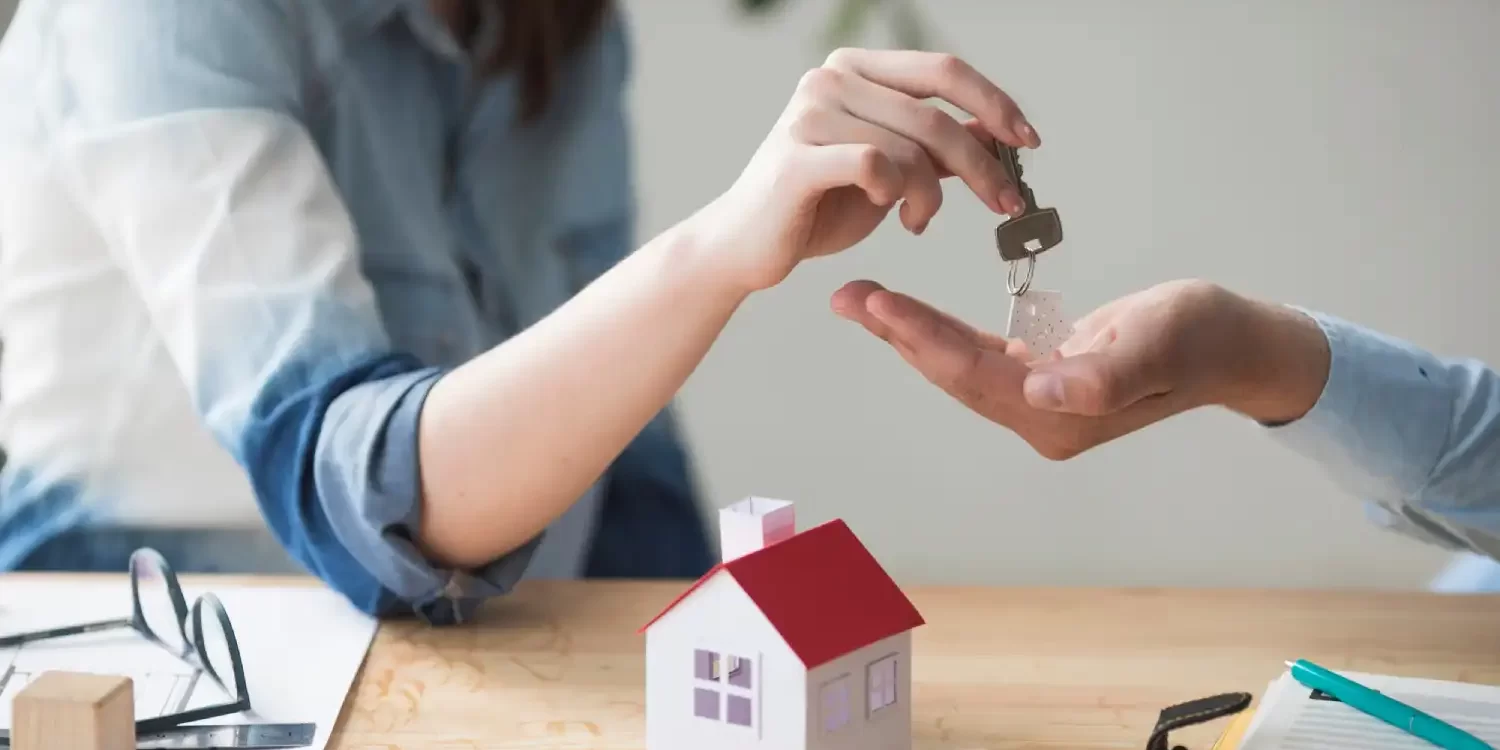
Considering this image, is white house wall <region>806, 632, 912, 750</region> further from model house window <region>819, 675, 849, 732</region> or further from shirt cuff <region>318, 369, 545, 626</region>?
shirt cuff <region>318, 369, 545, 626</region>

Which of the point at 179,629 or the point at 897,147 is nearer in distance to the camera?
the point at 897,147

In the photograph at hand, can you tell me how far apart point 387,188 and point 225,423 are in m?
0.31

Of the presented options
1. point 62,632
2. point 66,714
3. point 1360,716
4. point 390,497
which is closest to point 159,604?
point 62,632

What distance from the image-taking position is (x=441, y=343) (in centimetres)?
118

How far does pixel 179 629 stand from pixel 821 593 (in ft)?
1.37

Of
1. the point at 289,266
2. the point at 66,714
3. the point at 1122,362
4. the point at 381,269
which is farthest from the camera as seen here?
the point at 381,269

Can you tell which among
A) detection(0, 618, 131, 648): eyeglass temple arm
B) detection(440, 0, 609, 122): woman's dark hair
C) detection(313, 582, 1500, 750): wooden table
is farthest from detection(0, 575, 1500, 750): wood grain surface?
detection(440, 0, 609, 122): woman's dark hair

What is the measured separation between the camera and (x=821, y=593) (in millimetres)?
673

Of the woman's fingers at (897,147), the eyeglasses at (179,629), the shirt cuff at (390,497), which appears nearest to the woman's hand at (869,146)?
the woman's fingers at (897,147)

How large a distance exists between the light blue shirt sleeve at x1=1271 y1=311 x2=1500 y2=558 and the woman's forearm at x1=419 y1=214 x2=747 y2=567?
0.40 metres

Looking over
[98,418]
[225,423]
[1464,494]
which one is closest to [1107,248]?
[1464,494]

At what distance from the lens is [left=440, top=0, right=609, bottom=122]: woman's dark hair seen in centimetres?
123

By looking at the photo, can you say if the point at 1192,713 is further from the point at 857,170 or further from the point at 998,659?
the point at 857,170

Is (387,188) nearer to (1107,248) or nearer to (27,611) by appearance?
(27,611)
